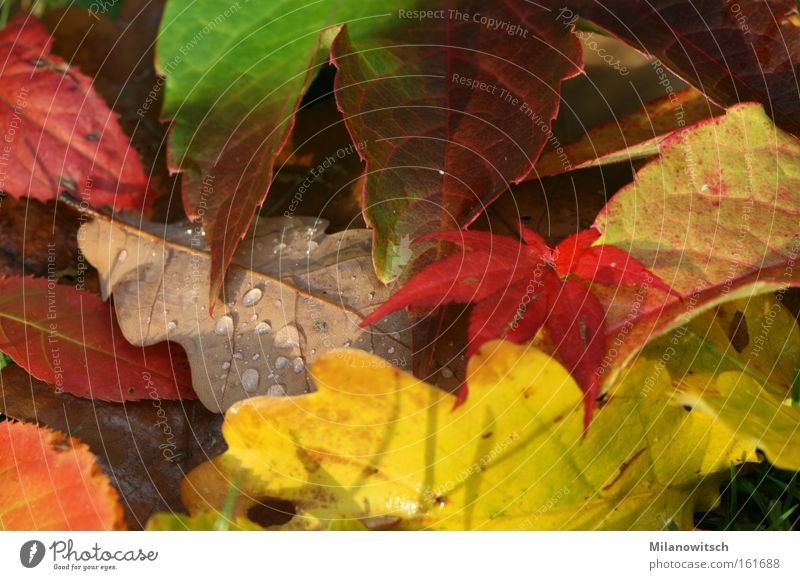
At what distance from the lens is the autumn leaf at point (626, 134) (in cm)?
53

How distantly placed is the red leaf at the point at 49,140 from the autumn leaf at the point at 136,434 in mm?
152

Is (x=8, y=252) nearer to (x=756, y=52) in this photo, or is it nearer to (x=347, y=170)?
(x=347, y=170)

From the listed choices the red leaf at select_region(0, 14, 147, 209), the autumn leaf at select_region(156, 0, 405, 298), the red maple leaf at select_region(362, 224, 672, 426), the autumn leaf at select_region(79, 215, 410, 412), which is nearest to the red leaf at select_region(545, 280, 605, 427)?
the red maple leaf at select_region(362, 224, 672, 426)

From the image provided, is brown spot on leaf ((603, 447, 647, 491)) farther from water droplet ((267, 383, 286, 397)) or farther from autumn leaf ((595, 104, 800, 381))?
water droplet ((267, 383, 286, 397))

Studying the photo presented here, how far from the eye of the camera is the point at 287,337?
518mm

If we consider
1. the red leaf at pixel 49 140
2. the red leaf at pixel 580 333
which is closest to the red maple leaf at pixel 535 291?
the red leaf at pixel 580 333

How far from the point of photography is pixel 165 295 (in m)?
0.54

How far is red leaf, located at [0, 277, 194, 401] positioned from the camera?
20.9 inches

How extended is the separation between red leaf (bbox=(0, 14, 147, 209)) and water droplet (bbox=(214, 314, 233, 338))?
12cm

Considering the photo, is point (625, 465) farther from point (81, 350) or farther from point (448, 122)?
point (81, 350)

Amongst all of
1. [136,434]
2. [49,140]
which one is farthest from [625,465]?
[49,140]

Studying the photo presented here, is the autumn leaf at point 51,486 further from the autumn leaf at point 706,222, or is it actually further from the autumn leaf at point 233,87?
the autumn leaf at point 706,222

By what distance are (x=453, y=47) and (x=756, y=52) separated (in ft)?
0.70
